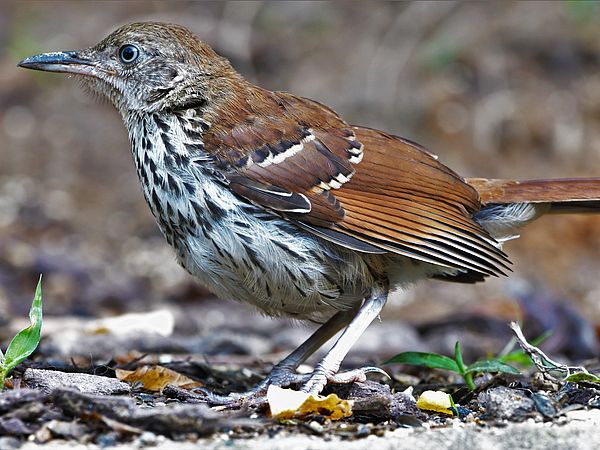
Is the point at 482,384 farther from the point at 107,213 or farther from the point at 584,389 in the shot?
the point at 107,213

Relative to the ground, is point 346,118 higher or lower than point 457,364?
higher

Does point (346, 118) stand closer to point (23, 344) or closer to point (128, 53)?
point (128, 53)

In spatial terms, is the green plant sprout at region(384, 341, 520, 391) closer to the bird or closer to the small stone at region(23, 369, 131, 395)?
the bird

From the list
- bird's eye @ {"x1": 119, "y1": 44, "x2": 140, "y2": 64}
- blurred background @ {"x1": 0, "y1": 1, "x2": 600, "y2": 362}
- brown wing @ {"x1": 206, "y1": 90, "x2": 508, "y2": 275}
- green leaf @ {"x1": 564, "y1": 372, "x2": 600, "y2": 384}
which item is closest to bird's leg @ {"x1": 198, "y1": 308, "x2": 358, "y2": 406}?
brown wing @ {"x1": 206, "y1": 90, "x2": 508, "y2": 275}

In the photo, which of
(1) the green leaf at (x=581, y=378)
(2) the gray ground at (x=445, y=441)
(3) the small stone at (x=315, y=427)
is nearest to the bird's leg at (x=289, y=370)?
(3) the small stone at (x=315, y=427)

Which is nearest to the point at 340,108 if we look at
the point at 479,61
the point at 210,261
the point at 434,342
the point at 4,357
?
the point at 479,61

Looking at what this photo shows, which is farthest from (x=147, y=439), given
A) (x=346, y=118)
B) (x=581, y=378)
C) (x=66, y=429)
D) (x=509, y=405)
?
(x=346, y=118)

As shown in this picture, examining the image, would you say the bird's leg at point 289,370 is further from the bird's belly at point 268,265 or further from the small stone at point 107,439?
the small stone at point 107,439
